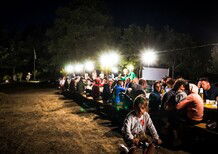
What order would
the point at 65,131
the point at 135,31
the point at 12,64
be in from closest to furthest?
1. the point at 65,131
2. the point at 135,31
3. the point at 12,64

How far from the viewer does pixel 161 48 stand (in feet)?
101

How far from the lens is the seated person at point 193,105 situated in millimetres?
5695

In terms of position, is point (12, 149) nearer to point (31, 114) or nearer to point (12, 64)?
point (31, 114)

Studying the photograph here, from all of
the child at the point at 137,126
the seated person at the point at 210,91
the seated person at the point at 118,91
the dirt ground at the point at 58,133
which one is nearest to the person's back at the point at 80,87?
the dirt ground at the point at 58,133

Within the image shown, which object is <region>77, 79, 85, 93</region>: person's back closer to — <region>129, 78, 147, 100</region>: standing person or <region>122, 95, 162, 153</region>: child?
<region>129, 78, 147, 100</region>: standing person

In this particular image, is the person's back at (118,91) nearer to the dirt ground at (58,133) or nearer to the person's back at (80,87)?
the dirt ground at (58,133)

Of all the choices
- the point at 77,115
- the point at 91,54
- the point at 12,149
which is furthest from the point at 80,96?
the point at 91,54

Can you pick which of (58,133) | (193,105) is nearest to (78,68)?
(58,133)

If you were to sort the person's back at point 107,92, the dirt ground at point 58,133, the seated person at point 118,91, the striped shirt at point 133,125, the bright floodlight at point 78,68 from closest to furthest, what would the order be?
the striped shirt at point 133,125
the dirt ground at point 58,133
the seated person at point 118,91
the person's back at point 107,92
the bright floodlight at point 78,68

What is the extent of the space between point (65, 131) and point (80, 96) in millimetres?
7842

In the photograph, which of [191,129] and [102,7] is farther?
[102,7]

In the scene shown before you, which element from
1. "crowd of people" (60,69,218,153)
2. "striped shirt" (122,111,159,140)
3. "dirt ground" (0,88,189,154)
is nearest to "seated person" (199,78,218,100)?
"crowd of people" (60,69,218,153)

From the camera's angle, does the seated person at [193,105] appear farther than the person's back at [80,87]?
No

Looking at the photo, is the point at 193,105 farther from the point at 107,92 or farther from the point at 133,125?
the point at 107,92
